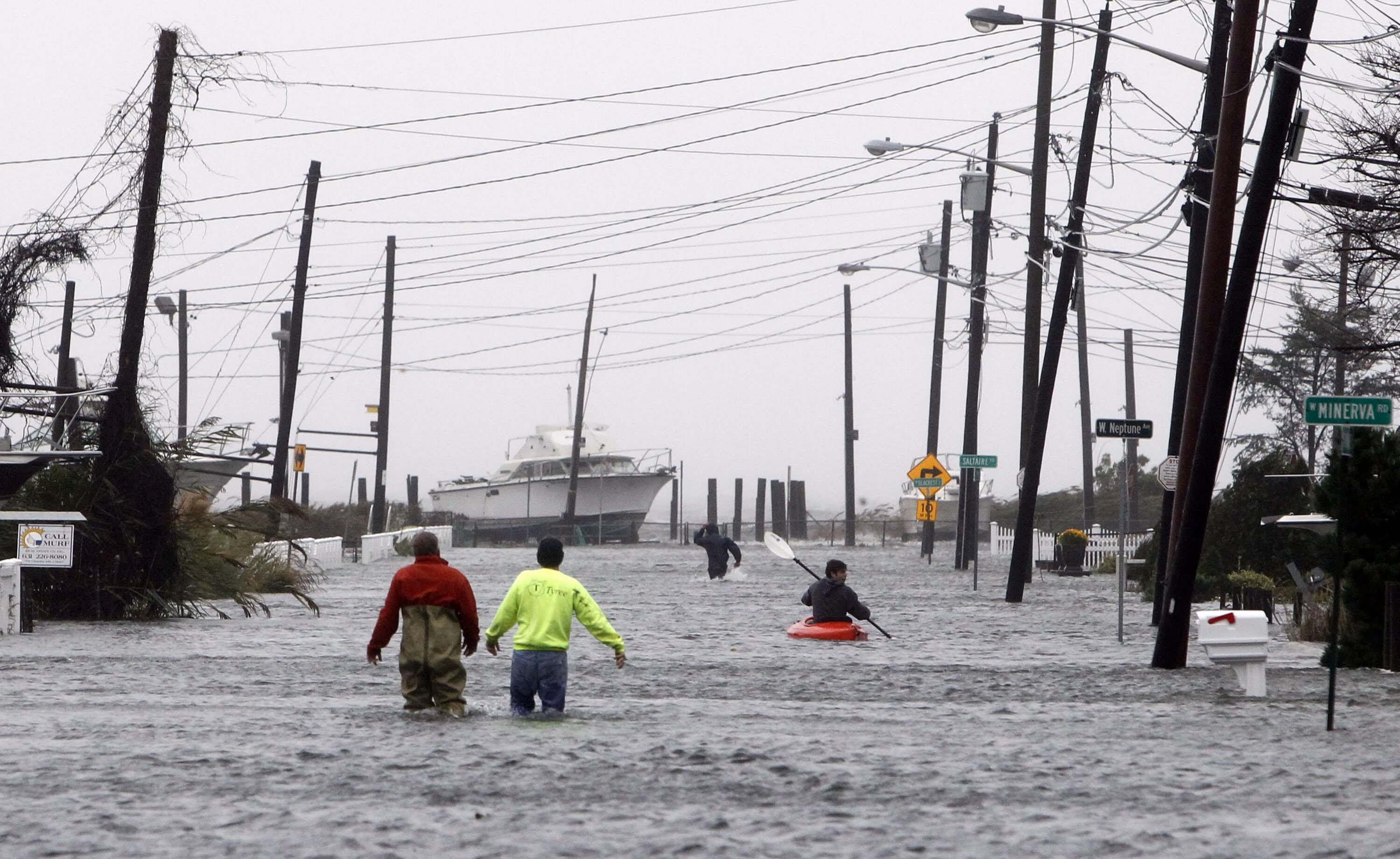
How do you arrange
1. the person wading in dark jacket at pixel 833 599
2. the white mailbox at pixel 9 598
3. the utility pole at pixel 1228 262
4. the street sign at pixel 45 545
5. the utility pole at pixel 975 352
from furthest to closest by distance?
the utility pole at pixel 975 352 < the street sign at pixel 45 545 < the white mailbox at pixel 9 598 < the person wading in dark jacket at pixel 833 599 < the utility pole at pixel 1228 262

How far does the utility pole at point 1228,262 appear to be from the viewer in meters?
17.1

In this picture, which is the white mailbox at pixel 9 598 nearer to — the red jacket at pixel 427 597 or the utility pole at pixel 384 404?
the red jacket at pixel 427 597

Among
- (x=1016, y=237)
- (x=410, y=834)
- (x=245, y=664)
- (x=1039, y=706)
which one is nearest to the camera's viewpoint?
(x=410, y=834)

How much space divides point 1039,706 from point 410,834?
7.19 meters

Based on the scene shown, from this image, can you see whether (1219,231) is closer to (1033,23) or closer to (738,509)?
(1033,23)

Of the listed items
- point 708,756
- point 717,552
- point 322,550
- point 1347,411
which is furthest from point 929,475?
point 708,756

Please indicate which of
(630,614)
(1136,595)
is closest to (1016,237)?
(1136,595)

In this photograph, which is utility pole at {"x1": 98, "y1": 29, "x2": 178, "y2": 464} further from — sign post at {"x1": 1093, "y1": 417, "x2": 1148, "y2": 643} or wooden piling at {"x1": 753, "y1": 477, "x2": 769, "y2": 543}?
wooden piling at {"x1": 753, "y1": 477, "x2": 769, "y2": 543}

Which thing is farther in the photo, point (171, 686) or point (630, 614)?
point (630, 614)

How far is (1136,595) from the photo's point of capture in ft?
116

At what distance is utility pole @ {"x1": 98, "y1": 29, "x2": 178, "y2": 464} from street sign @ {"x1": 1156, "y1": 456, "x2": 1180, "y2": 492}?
13.9m

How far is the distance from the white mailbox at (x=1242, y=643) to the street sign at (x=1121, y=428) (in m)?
8.04

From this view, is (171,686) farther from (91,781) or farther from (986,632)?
(986,632)

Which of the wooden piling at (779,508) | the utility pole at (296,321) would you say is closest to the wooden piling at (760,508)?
the wooden piling at (779,508)
